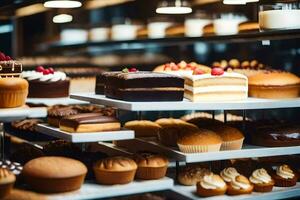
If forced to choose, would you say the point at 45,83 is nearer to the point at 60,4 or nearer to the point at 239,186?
the point at 60,4

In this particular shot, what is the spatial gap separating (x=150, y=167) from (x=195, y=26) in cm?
263

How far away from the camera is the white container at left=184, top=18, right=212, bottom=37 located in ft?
20.0

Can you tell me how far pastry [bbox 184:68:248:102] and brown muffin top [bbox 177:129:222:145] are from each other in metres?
0.24

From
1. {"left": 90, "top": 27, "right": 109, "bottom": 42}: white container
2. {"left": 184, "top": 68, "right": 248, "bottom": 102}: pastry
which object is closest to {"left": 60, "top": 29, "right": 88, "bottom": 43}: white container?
{"left": 90, "top": 27, "right": 109, "bottom": 42}: white container

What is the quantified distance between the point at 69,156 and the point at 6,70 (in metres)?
0.71

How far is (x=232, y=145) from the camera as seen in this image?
4.25 metres

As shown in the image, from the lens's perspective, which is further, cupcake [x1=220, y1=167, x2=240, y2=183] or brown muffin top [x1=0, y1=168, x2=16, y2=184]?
cupcake [x1=220, y1=167, x2=240, y2=183]

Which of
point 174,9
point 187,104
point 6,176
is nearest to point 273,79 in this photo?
point 187,104

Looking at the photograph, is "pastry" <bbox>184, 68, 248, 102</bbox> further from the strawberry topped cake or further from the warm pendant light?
the strawberry topped cake

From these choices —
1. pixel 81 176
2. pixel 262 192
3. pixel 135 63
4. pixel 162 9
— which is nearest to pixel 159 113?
pixel 162 9

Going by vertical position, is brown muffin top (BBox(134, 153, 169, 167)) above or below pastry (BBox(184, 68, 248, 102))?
below

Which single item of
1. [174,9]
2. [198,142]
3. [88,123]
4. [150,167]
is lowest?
[150,167]

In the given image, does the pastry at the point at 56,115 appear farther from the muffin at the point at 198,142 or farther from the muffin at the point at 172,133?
the muffin at the point at 198,142

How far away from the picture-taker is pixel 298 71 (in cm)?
609
